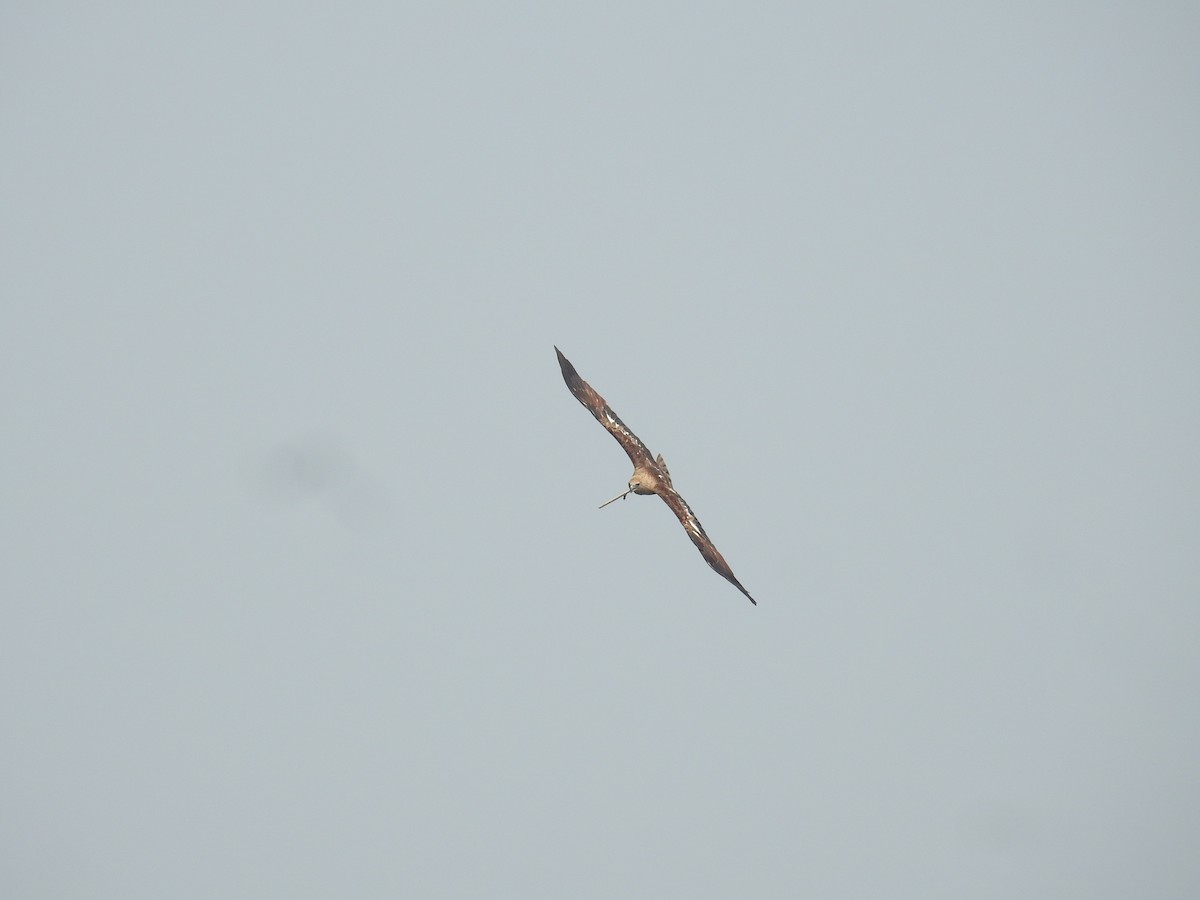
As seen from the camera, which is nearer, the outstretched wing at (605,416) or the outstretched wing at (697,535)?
the outstretched wing at (697,535)

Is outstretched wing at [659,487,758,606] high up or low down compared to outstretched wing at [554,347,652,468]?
down

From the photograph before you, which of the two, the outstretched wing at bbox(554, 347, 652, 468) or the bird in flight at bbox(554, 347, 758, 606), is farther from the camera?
the outstretched wing at bbox(554, 347, 652, 468)

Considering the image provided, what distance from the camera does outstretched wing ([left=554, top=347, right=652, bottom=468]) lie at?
90688mm

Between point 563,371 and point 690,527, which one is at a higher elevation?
point 563,371

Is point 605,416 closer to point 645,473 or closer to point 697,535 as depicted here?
point 645,473

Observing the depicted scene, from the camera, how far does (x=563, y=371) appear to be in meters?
92.6

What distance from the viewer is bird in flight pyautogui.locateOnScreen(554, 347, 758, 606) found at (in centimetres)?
8750

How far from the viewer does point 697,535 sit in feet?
288

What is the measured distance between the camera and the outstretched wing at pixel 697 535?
86000mm

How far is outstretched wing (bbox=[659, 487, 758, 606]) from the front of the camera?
86000 millimetres

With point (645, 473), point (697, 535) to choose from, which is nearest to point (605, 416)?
point (645, 473)

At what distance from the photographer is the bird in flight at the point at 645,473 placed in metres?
87.5

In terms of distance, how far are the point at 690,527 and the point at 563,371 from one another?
35.2ft

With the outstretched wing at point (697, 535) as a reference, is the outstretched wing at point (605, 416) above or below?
above
